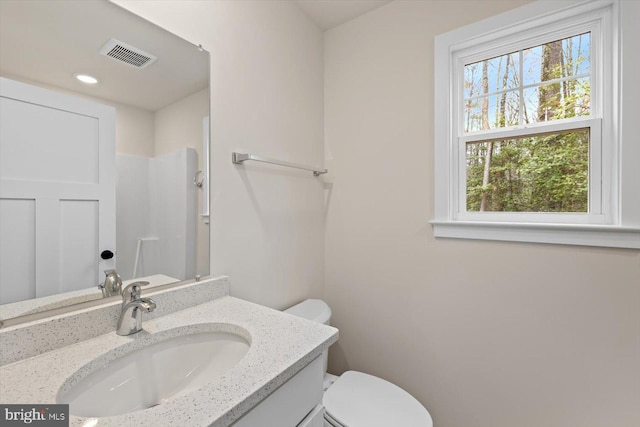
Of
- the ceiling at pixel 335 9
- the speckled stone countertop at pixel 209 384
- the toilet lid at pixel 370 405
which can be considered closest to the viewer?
the speckled stone countertop at pixel 209 384

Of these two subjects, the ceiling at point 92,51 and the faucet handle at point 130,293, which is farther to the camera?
the faucet handle at point 130,293

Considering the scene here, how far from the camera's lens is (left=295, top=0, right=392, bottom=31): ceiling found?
1.50 meters

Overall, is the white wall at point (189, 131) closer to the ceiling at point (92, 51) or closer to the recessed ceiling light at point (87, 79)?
the ceiling at point (92, 51)

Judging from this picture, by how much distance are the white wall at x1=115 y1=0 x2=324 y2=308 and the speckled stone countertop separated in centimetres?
31

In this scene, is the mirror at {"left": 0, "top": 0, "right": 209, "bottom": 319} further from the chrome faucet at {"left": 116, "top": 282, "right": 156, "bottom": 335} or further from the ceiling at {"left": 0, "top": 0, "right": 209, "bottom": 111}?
the chrome faucet at {"left": 116, "top": 282, "right": 156, "bottom": 335}

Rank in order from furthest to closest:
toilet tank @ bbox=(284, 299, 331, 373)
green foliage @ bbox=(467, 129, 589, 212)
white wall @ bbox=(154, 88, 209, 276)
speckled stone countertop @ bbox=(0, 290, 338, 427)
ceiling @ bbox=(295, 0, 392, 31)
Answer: ceiling @ bbox=(295, 0, 392, 31)
toilet tank @ bbox=(284, 299, 331, 373)
green foliage @ bbox=(467, 129, 589, 212)
white wall @ bbox=(154, 88, 209, 276)
speckled stone countertop @ bbox=(0, 290, 338, 427)

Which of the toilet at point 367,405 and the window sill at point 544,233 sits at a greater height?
the window sill at point 544,233

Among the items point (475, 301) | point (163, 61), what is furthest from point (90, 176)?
point (475, 301)

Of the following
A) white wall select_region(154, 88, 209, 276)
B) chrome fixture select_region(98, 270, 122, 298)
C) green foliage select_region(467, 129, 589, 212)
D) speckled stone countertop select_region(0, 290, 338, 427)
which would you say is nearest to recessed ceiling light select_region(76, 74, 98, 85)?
white wall select_region(154, 88, 209, 276)

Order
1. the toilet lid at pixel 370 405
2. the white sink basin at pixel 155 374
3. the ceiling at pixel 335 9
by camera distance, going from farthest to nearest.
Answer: the ceiling at pixel 335 9, the toilet lid at pixel 370 405, the white sink basin at pixel 155 374

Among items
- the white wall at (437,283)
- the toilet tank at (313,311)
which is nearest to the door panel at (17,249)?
the toilet tank at (313,311)

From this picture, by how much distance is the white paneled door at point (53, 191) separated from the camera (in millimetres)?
667

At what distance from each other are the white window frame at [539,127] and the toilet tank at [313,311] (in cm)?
70

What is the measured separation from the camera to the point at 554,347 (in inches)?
44.6
